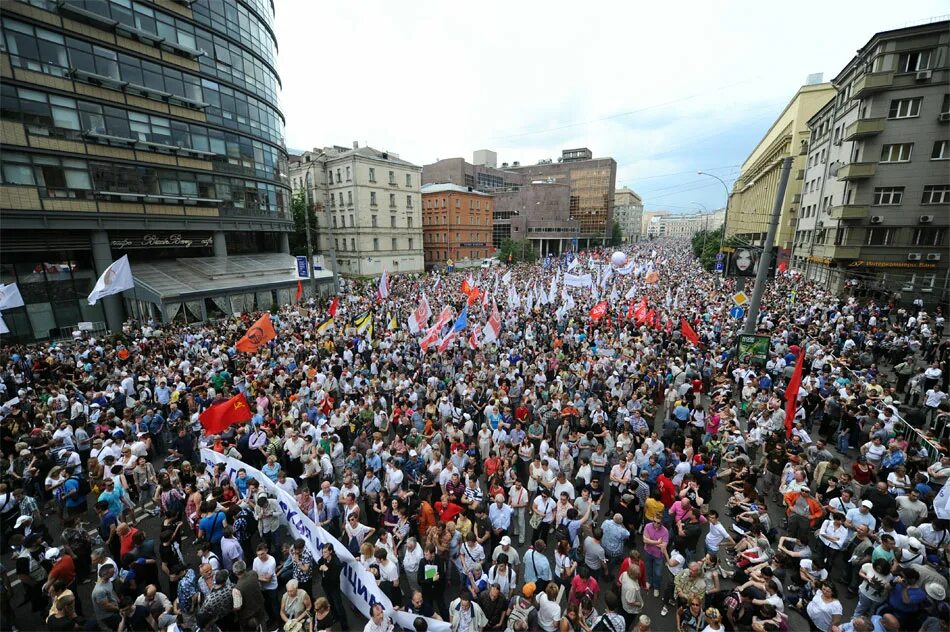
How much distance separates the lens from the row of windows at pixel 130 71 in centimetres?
2083

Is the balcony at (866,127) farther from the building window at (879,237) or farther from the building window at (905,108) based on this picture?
the building window at (879,237)

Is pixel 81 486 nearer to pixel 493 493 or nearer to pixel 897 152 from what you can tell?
pixel 493 493

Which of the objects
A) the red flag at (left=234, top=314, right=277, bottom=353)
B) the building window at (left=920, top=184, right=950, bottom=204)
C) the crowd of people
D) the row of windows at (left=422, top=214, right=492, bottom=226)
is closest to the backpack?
the crowd of people

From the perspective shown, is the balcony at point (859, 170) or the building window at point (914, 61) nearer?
the building window at point (914, 61)

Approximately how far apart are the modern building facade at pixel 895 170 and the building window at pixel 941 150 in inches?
1.8

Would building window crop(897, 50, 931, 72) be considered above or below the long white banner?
above

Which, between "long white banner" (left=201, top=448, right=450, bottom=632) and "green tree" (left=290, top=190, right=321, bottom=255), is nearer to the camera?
"long white banner" (left=201, top=448, right=450, bottom=632)

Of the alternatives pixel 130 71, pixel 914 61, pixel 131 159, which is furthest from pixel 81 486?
pixel 914 61

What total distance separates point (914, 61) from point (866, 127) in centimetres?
381

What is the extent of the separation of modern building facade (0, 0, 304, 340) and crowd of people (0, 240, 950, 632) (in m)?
9.73

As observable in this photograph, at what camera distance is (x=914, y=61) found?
80.7 ft

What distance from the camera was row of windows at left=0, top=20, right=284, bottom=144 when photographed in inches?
820

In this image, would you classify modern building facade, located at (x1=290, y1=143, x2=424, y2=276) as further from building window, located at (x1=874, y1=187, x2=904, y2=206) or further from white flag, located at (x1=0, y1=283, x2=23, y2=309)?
building window, located at (x1=874, y1=187, x2=904, y2=206)

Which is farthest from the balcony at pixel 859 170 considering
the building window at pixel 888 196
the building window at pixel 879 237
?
the building window at pixel 879 237
